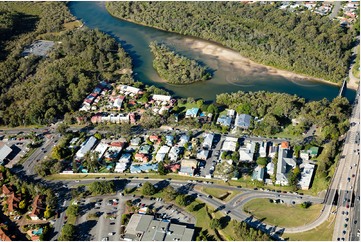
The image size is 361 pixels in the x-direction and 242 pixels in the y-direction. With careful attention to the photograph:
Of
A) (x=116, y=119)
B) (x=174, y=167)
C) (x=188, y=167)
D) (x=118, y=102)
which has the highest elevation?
(x=118, y=102)

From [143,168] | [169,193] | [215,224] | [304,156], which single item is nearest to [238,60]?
[304,156]

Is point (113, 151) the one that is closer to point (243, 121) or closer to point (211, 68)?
point (243, 121)

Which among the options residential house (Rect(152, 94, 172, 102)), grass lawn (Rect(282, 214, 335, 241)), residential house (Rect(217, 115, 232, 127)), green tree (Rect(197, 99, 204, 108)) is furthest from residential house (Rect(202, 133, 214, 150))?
grass lawn (Rect(282, 214, 335, 241))

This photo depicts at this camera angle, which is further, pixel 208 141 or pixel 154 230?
pixel 208 141

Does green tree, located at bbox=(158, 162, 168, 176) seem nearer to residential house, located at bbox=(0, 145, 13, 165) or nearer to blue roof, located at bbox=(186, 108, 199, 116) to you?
blue roof, located at bbox=(186, 108, 199, 116)

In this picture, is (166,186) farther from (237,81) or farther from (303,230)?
(237,81)

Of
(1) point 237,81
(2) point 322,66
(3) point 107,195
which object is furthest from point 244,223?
(2) point 322,66
